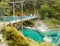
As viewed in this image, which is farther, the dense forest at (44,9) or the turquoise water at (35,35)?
the dense forest at (44,9)

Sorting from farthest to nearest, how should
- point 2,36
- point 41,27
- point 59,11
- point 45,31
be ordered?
point 59,11 < point 41,27 < point 45,31 < point 2,36

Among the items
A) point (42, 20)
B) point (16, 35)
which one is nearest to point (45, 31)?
point (42, 20)

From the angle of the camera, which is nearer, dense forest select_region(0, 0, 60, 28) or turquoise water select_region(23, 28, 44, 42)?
turquoise water select_region(23, 28, 44, 42)

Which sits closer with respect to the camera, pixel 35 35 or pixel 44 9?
pixel 35 35

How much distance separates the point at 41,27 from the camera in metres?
18.2

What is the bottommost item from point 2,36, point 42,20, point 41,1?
point 42,20

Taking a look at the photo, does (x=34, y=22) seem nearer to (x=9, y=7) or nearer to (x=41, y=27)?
(x=41, y=27)

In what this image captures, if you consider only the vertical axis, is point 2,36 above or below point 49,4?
above

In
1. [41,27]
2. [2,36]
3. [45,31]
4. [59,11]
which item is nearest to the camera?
[2,36]

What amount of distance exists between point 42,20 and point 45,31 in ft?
12.5

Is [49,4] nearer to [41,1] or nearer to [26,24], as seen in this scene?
[41,1]

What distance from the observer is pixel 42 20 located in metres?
20.5

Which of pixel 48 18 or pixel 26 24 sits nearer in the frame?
pixel 26 24

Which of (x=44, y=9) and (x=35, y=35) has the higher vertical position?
(x=44, y=9)
